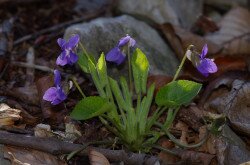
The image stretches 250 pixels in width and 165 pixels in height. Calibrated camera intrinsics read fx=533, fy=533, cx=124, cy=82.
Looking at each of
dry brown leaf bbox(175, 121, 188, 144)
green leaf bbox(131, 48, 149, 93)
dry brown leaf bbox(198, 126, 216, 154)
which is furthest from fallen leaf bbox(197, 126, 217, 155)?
green leaf bbox(131, 48, 149, 93)

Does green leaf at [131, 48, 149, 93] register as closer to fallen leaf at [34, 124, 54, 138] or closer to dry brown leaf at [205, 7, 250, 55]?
fallen leaf at [34, 124, 54, 138]

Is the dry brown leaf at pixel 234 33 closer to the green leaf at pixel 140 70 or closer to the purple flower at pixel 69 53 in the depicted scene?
the green leaf at pixel 140 70

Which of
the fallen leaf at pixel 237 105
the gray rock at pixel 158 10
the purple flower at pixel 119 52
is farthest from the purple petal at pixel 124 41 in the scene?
the gray rock at pixel 158 10

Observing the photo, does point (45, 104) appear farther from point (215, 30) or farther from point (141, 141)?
point (215, 30)

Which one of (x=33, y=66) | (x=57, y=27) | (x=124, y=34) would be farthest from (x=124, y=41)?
(x=57, y=27)

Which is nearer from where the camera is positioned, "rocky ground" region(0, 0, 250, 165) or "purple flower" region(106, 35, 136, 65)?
"rocky ground" region(0, 0, 250, 165)
